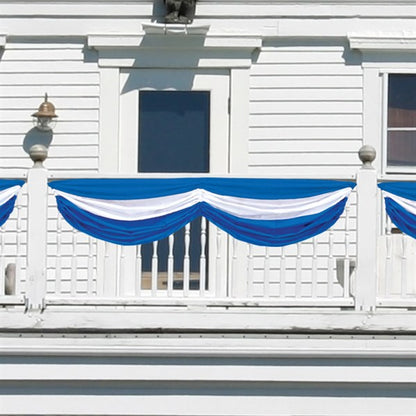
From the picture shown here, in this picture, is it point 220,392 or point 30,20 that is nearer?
point 220,392

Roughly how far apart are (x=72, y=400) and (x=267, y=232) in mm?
1918

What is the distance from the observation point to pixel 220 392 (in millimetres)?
8461

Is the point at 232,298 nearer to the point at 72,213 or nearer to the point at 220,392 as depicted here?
the point at 220,392

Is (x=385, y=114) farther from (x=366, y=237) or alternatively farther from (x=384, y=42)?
(x=366, y=237)

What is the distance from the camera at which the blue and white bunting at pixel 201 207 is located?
850 cm

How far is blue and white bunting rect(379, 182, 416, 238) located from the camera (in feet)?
27.9

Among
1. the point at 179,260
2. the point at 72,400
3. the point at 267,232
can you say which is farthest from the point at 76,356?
the point at 179,260

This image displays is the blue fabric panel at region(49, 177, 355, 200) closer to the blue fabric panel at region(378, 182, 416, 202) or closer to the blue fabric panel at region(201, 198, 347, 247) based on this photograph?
the blue fabric panel at region(201, 198, 347, 247)

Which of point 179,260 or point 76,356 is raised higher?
point 179,260

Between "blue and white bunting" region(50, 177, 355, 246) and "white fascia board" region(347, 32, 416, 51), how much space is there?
2.77 metres

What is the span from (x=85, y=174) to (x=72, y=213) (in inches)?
12.2

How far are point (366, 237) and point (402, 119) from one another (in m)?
2.91

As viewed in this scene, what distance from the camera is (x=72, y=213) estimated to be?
Result: 28.0 ft

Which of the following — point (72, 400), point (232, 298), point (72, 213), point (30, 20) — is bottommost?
point (72, 400)
